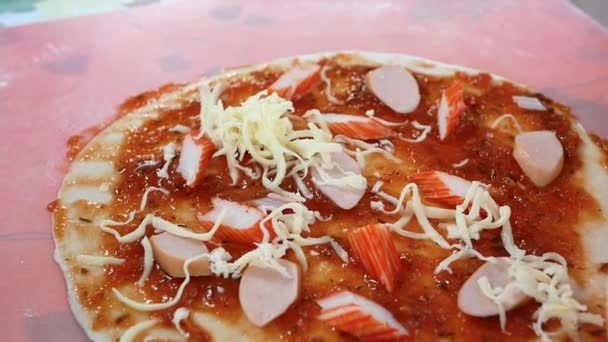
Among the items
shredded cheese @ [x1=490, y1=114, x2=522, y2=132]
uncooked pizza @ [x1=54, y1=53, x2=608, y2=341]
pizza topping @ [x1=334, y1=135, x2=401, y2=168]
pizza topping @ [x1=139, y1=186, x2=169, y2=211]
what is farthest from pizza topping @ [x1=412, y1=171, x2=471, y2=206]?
pizza topping @ [x1=139, y1=186, x2=169, y2=211]

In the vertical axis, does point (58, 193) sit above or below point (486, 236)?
below

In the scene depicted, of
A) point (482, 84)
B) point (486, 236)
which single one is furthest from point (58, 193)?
point (482, 84)

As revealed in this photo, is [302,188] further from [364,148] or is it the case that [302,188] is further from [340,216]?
[364,148]

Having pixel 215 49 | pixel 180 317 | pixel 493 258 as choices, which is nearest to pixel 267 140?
pixel 180 317

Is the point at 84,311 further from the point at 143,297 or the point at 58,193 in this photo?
the point at 58,193

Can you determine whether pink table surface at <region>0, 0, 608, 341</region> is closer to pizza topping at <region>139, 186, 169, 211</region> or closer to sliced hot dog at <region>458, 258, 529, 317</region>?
pizza topping at <region>139, 186, 169, 211</region>

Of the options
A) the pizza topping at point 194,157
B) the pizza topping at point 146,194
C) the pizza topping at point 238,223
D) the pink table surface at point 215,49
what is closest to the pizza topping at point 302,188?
the pizza topping at point 238,223
